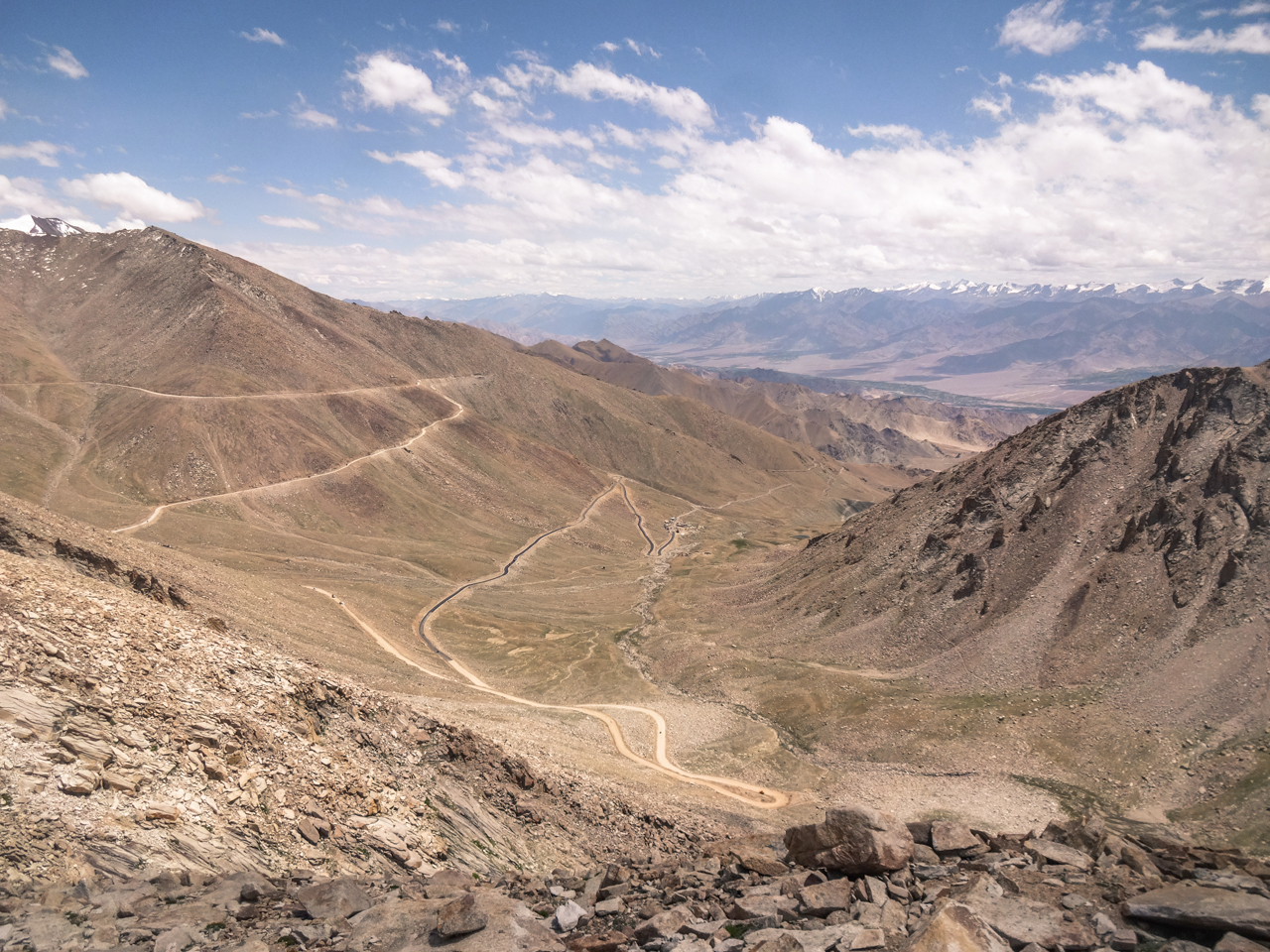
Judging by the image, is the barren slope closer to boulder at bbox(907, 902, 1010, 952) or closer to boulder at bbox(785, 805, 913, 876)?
boulder at bbox(785, 805, 913, 876)

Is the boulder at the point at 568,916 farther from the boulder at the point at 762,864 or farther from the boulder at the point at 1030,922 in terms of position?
the boulder at the point at 1030,922

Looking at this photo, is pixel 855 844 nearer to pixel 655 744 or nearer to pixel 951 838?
pixel 951 838

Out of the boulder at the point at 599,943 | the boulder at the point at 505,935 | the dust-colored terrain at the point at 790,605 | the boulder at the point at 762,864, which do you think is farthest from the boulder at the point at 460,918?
the dust-colored terrain at the point at 790,605

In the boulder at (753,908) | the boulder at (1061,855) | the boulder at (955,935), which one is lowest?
the boulder at (753,908)

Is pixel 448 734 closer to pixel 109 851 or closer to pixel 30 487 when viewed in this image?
pixel 109 851

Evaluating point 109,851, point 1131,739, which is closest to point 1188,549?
point 1131,739

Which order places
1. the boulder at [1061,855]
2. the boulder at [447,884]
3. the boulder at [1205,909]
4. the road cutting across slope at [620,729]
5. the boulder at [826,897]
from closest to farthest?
the boulder at [1205,909]
the boulder at [826,897]
the boulder at [447,884]
the boulder at [1061,855]
the road cutting across slope at [620,729]
